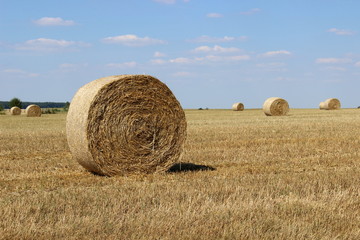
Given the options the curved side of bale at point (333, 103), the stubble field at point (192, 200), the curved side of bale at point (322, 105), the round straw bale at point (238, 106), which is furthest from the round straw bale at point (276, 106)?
the stubble field at point (192, 200)

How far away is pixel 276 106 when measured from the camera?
31.3 meters

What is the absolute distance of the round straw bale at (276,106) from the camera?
1227 inches

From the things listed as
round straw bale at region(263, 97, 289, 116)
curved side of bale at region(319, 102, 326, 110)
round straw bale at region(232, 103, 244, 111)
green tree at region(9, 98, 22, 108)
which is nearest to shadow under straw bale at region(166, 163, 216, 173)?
round straw bale at region(263, 97, 289, 116)

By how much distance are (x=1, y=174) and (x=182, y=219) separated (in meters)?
5.20

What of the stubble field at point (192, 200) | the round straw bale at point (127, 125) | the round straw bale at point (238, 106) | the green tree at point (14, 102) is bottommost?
the stubble field at point (192, 200)

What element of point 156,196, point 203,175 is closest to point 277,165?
point 203,175

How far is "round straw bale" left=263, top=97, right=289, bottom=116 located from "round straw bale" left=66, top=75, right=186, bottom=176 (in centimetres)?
2224

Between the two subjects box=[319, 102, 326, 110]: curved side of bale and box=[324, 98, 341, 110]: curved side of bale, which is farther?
box=[319, 102, 326, 110]: curved side of bale

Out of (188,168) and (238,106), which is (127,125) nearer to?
(188,168)

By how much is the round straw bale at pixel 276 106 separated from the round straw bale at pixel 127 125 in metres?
22.2

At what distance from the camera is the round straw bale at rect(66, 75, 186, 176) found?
356 inches

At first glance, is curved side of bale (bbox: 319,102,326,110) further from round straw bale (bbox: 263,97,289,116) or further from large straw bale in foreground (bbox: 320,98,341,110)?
round straw bale (bbox: 263,97,289,116)

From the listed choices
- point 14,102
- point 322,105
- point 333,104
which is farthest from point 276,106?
point 14,102

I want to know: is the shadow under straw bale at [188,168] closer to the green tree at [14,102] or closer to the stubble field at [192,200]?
the stubble field at [192,200]
